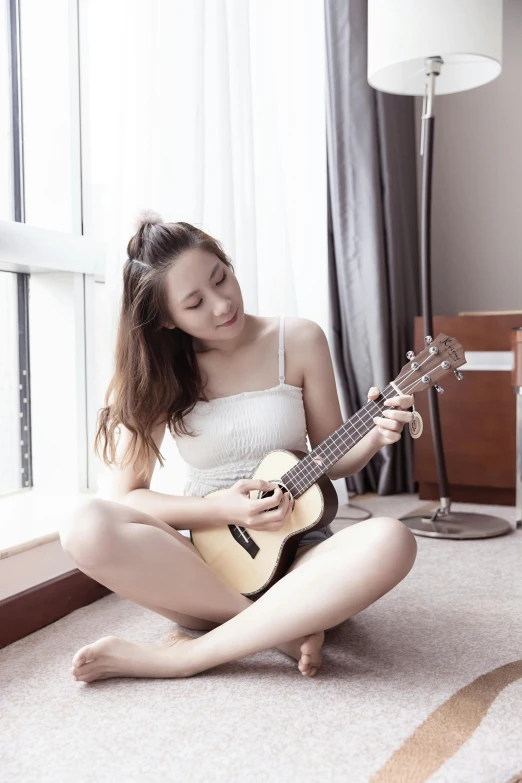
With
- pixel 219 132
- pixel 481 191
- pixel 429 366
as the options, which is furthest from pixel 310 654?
pixel 481 191

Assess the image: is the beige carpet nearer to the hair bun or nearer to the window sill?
the window sill

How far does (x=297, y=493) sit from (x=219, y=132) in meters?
1.03

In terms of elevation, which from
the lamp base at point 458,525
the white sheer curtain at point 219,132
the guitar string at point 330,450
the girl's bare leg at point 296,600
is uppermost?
the white sheer curtain at point 219,132

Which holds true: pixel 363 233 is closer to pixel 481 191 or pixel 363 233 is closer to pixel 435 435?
pixel 481 191

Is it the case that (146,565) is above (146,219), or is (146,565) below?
below

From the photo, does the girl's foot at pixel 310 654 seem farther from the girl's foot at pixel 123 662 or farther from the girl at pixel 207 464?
the girl's foot at pixel 123 662

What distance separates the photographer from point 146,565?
123 centimetres

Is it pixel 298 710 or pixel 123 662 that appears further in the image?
pixel 123 662

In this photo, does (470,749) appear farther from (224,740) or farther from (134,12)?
(134,12)

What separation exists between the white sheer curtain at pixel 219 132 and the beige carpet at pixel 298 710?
67 centimetres

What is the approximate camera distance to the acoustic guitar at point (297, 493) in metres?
1.21

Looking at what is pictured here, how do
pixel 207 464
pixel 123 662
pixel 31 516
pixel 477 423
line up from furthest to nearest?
pixel 477 423 → pixel 31 516 → pixel 207 464 → pixel 123 662

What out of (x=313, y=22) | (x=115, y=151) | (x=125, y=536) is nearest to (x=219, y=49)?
(x=115, y=151)

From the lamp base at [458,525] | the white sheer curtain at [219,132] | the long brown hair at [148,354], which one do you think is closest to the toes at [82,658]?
the long brown hair at [148,354]
